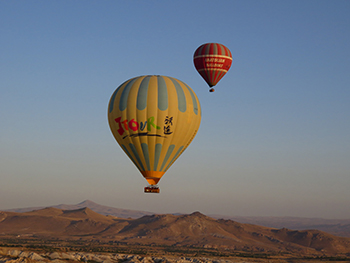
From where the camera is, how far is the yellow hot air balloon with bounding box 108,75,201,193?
63.0 meters

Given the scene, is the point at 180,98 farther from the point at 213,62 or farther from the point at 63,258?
the point at 63,258

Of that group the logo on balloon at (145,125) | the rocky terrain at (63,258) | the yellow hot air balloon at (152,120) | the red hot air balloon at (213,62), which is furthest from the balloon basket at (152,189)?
the rocky terrain at (63,258)

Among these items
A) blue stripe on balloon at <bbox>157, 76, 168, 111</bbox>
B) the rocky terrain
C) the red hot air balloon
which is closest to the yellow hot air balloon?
blue stripe on balloon at <bbox>157, 76, 168, 111</bbox>

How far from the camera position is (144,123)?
2479 inches

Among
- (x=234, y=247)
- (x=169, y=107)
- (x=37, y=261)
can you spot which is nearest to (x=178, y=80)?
(x=169, y=107)

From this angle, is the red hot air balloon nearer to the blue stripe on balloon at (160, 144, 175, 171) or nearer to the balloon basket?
the blue stripe on balloon at (160, 144, 175, 171)

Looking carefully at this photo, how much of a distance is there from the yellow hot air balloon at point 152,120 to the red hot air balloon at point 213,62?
14.4 metres

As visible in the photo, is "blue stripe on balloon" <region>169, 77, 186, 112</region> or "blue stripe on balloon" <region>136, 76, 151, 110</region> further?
"blue stripe on balloon" <region>169, 77, 186, 112</region>

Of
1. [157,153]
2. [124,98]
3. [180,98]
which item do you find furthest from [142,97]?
[157,153]

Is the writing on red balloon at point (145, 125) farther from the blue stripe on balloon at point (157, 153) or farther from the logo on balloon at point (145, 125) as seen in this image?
the blue stripe on balloon at point (157, 153)

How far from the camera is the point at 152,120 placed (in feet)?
206

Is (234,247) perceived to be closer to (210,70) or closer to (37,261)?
(37,261)

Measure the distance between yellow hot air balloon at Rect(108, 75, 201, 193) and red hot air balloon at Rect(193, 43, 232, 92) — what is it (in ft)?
47.3

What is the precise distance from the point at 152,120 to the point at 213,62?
20089mm
